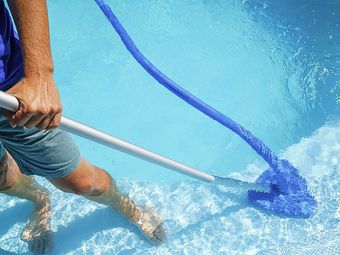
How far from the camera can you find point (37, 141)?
135 cm

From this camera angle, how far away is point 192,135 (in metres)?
2.55

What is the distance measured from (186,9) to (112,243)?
1.97 m

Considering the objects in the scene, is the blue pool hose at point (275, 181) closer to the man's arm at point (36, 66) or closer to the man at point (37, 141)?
the man at point (37, 141)

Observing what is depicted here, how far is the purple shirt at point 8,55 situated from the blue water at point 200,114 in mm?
1146

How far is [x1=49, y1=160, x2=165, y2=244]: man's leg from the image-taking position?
164 centimetres

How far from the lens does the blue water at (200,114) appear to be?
2.07m

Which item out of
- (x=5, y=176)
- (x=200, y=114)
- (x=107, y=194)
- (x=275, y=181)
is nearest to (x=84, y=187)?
(x=107, y=194)

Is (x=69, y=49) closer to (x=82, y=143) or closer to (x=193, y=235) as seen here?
(x=82, y=143)

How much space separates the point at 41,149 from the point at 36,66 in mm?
410

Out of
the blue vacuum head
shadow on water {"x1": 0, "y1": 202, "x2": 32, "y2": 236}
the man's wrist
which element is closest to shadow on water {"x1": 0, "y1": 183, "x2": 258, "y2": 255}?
shadow on water {"x1": 0, "y1": 202, "x2": 32, "y2": 236}

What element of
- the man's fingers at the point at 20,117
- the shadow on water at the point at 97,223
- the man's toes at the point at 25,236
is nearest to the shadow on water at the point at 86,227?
the shadow on water at the point at 97,223

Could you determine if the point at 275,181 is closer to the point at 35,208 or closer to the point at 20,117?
the point at 35,208

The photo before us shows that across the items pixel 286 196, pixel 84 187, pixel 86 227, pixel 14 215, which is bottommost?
pixel 14 215

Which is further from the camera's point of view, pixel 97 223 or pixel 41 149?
pixel 97 223
